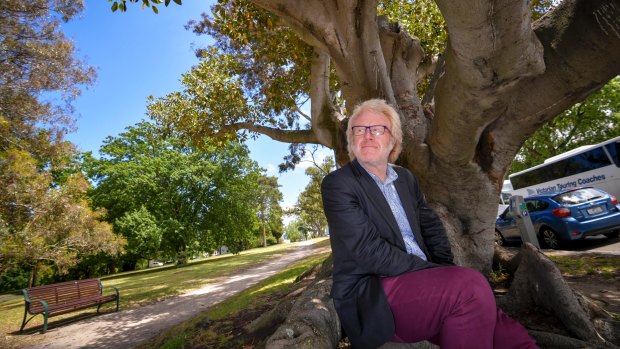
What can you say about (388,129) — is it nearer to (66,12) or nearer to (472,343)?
(472,343)

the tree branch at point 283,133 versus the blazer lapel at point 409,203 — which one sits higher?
the tree branch at point 283,133

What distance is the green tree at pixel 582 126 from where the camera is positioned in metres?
25.0

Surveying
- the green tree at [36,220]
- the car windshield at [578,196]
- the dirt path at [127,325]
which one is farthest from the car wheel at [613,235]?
the green tree at [36,220]

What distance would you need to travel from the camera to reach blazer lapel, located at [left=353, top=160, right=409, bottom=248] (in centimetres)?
217

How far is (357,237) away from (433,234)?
900 millimetres

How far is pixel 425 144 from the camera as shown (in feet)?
16.9

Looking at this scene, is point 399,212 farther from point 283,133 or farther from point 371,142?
point 283,133

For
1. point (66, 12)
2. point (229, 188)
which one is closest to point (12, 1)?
Result: point (66, 12)

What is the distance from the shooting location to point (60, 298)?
367 inches

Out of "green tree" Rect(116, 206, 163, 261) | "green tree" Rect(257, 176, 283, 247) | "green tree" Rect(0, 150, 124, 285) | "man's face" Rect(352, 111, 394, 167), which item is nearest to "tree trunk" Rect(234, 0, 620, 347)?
"man's face" Rect(352, 111, 394, 167)

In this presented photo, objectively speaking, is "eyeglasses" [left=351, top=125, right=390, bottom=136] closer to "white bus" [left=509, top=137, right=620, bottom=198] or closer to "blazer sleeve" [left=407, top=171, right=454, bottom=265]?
"blazer sleeve" [left=407, top=171, right=454, bottom=265]

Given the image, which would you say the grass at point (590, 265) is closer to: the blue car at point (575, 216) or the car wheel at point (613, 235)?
the blue car at point (575, 216)

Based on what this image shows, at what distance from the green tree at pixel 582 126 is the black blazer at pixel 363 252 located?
27.7 metres

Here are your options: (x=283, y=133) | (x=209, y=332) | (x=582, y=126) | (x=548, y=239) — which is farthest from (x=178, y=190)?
(x=582, y=126)
